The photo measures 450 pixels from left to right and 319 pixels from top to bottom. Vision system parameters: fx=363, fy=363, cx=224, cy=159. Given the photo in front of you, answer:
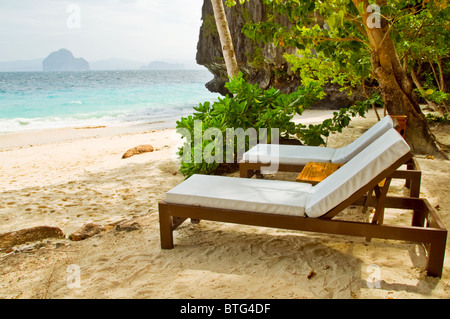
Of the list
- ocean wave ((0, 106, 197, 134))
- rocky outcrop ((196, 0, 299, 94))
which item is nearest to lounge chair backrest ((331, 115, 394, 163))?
ocean wave ((0, 106, 197, 134))

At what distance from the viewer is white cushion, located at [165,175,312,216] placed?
2.58m

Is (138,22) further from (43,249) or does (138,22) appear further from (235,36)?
(43,249)

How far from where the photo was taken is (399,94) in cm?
566

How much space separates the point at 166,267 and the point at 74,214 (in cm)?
198

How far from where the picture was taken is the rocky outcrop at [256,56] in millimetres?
15841

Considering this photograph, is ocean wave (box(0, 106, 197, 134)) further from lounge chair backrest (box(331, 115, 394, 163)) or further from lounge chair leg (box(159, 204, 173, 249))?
lounge chair leg (box(159, 204, 173, 249))

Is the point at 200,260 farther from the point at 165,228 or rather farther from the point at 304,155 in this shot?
the point at 304,155

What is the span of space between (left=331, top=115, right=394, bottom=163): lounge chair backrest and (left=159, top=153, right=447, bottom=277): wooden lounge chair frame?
0.89m

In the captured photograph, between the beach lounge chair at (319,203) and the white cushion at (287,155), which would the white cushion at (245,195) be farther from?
the white cushion at (287,155)

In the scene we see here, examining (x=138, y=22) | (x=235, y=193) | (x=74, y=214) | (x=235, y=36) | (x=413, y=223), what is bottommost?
(x=74, y=214)

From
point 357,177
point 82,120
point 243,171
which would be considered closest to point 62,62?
point 82,120

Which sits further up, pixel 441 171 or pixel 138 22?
pixel 138 22
